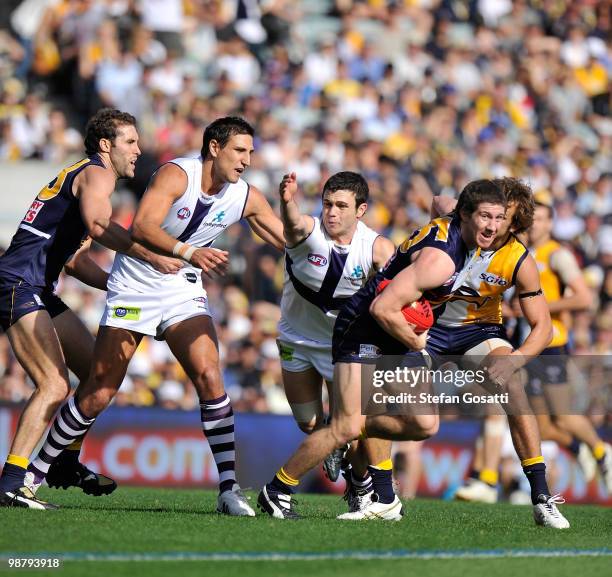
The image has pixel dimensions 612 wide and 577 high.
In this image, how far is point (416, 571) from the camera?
6516mm

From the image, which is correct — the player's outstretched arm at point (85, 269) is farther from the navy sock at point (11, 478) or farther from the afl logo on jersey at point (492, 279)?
the afl logo on jersey at point (492, 279)

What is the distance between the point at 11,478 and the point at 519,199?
4.23 meters

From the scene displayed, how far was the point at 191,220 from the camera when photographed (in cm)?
898

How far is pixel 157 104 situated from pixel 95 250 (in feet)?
A: 10.5

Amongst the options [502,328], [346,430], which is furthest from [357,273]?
[502,328]

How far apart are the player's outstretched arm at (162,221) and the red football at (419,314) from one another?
118cm

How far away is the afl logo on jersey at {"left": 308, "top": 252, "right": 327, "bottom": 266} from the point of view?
363 inches

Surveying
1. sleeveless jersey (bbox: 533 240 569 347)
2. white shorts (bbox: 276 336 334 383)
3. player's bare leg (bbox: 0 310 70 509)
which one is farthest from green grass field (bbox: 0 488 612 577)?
sleeveless jersey (bbox: 533 240 569 347)

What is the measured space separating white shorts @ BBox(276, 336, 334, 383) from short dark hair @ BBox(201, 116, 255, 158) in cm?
166

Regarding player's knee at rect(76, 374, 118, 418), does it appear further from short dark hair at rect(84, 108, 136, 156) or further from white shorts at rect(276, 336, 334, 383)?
short dark hair at rect(84, 108, 136, 156)

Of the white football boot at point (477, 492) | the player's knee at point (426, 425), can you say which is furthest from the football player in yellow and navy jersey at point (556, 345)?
the player's knee at point (426, 425)

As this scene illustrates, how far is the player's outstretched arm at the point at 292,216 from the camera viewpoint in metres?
8.56

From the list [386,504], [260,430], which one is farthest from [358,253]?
[260,430]

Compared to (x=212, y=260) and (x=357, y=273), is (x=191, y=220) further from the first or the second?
(x=357, y=273)
